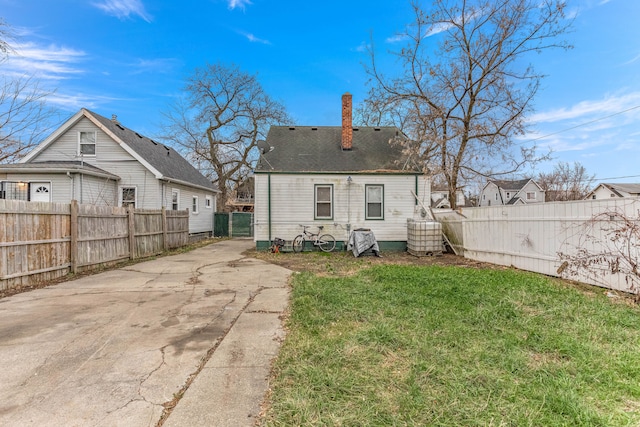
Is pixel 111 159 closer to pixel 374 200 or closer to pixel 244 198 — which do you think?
pixel 374 200

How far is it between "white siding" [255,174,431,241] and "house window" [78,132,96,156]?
867 cm

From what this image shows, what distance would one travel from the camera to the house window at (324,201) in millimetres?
12148

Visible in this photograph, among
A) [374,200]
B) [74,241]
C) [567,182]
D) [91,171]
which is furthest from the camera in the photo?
[567,182]

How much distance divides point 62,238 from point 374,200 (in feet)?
32.3

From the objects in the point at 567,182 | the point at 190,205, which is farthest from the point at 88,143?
the point at 567,182

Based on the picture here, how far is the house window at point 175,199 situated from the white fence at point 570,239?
14171mm

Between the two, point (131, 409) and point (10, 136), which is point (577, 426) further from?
point (10, 136)

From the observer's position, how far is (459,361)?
112 inches

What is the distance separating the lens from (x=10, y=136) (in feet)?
37.4

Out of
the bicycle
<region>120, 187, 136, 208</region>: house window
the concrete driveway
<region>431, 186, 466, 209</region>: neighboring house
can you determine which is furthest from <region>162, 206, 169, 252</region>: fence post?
<region>431, 186, 466, 209</region>: neighboring house

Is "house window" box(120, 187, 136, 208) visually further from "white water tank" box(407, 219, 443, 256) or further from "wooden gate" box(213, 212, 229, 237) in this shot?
"white water tank" box(407, 219, 443, 256)

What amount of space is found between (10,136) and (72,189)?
2638 millimetres

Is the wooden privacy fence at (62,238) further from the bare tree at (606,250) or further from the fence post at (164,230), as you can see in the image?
the bare tree at (606,250)

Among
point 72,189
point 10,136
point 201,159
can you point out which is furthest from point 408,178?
point 201,159
